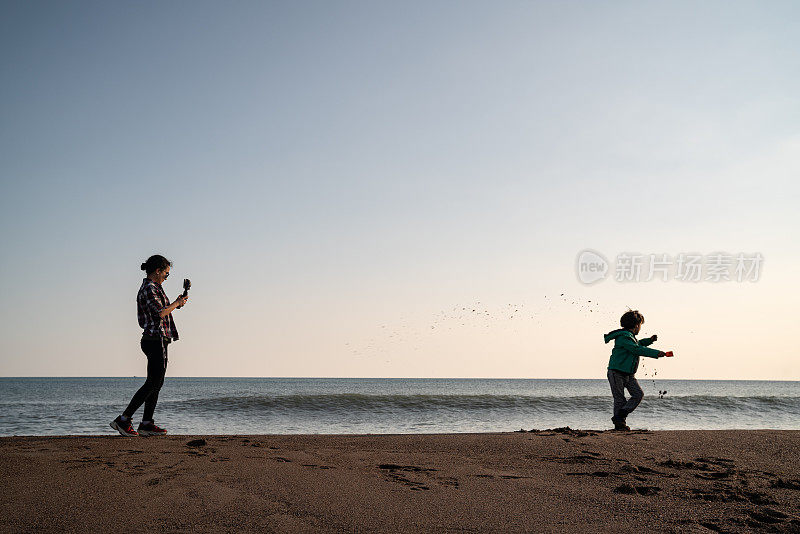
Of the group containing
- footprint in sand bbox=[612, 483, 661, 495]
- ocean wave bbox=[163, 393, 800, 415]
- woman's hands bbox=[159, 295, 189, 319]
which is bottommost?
ocean wave bbox=[163, 393, 800, 415]

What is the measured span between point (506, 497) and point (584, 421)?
10.7 meters

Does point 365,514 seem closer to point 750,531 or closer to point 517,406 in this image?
point 750,531

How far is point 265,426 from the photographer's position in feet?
40.4

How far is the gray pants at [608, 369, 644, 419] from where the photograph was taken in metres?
7.80

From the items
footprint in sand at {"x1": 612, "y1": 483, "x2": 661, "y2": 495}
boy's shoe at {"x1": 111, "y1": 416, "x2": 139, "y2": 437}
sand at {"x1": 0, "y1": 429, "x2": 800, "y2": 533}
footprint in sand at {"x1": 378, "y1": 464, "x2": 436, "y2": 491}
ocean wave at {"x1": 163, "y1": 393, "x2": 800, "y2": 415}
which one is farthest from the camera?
ocean wave at {"x1": 163, "y1": 393, "x2": 800, "y2": 415}

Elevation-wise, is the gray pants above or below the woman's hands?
below

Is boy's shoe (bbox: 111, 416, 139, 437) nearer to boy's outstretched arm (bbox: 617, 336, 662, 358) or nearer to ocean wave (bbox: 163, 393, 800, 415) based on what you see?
boy's outstretched arm (bbox: 617, 336, 662, 358)

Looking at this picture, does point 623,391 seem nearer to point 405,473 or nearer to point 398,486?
point 405,473

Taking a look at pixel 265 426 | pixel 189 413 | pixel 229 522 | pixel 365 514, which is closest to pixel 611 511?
pixel 365 514

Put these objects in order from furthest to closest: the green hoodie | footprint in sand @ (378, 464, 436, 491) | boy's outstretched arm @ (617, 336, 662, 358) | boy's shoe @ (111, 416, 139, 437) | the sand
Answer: the green hoodie, boy's outstretched arm @ (617, 336, 662, 358), boy's shoe @ (111, 416, 139, 437), footprint in sand @ (378, 464, 436, 491), the sand

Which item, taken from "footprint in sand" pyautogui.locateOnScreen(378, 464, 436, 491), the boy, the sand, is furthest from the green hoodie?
"footprint in sand" pyautogui.locateOnScreen(378, 464, 436, 491)

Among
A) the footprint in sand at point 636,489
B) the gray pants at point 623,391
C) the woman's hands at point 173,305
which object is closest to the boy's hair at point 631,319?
the gray pants at point 623,391

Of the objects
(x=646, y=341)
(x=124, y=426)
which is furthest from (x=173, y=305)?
(x=646, y=341)

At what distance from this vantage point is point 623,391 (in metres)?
7.89
